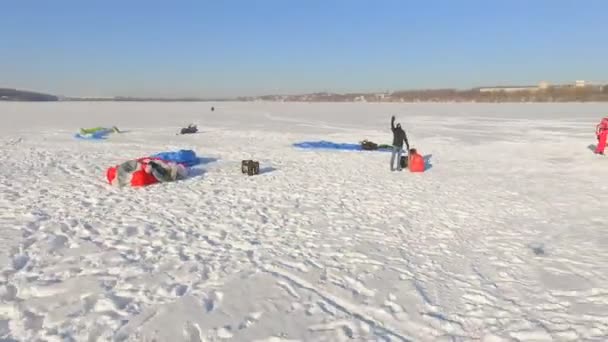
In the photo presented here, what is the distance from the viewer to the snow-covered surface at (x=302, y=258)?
3.68m

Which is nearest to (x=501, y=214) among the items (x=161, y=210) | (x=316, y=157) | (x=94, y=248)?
(x=161, y=210)

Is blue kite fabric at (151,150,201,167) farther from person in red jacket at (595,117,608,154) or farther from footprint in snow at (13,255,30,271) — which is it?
person in red jacket at (595,117,608,154)

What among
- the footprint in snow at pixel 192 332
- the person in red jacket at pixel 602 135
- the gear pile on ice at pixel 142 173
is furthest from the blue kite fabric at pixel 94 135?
the person in red jacket at pixel 602 135

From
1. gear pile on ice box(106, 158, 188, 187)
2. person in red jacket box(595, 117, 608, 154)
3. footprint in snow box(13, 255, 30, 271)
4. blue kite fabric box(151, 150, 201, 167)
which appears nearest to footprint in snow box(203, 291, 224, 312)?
footprint in snow box(13, 255, 30, 271)

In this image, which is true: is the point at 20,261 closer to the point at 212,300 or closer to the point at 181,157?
the point at 212,300

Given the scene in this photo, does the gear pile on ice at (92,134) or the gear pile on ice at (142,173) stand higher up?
the gear pile on ice at (92,134)

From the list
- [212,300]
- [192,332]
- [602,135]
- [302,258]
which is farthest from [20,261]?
[602,135]

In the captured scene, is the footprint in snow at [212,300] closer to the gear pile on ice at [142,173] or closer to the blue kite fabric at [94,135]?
the gear pile on ice at [142,173]

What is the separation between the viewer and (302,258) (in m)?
5.18

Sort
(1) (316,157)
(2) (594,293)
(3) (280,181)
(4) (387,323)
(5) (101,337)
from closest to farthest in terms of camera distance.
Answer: (5) (101,337) < (4) (387,323) < (2) (594,293) < (3) (280,181) < (1) (316,157)

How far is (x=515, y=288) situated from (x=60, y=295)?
471 centimetres

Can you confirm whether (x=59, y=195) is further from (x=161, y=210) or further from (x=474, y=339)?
(x=474, y=339)

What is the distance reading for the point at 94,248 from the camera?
529cm

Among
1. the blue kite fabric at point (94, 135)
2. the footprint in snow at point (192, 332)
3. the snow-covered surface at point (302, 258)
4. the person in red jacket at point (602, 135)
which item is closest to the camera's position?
the footprint in snow at point (192, 332)
